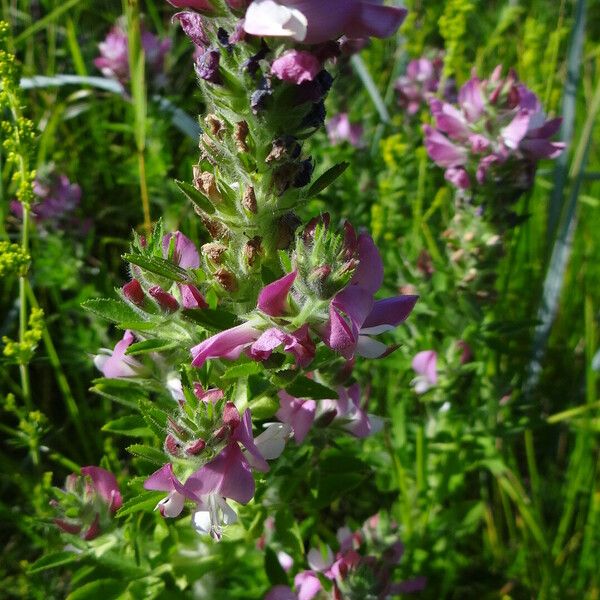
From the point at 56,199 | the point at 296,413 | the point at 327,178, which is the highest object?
the point at 327,178

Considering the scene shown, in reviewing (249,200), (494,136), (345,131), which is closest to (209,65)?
(249,200)

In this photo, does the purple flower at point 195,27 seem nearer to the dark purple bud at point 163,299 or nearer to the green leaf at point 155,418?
the dark purple bud at point 163,299

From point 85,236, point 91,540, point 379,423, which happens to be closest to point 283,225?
point 379,423

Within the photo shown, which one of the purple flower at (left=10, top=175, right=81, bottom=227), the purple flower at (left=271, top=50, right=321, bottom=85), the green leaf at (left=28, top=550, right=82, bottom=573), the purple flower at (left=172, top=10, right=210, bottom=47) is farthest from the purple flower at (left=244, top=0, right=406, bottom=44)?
the purple flower at (left=10, top=175, right=81, bottom=227)

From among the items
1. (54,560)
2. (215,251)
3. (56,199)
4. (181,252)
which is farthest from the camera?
(56,199)

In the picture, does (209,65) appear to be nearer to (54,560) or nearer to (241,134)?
(241,134)

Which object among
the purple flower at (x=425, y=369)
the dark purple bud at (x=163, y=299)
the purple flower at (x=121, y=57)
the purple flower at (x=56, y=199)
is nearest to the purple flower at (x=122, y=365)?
the dark purple bud at (x=163, y=299)

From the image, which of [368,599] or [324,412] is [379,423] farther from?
[368,599]
